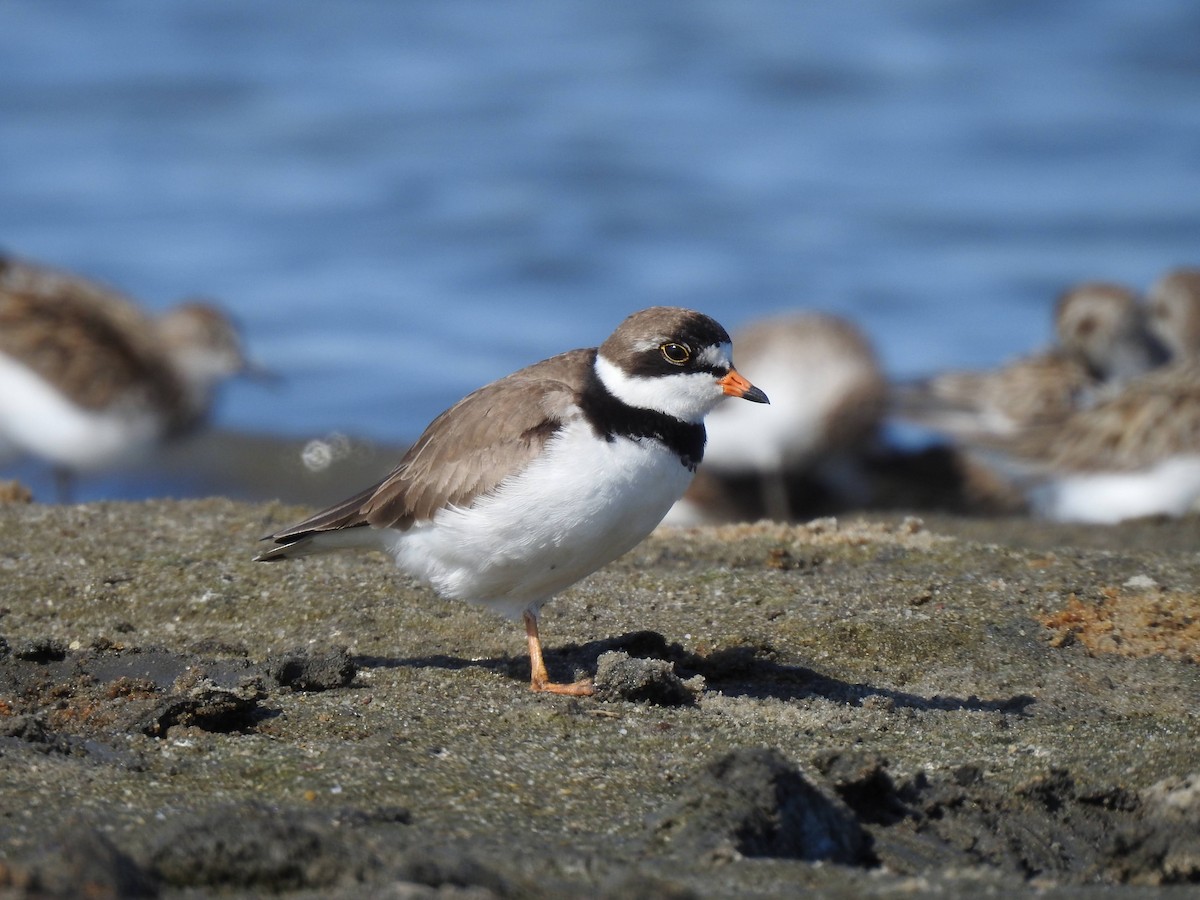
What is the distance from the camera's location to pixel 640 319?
20.5 feet

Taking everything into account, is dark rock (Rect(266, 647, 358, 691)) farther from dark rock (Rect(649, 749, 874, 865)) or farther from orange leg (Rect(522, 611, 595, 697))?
dark rock (Rect(649, 749, 874, 865))

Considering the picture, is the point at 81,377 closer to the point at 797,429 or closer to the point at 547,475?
the point at 797,429

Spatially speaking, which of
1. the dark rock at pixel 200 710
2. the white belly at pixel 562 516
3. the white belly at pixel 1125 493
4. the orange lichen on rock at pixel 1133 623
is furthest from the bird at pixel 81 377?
the orange lichen on rock at pixel 1133 623

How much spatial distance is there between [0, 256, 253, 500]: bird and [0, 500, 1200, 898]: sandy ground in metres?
4.44

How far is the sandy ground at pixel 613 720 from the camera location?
4039mm

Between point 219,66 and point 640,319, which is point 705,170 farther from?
point 640,319

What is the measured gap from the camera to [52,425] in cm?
1205

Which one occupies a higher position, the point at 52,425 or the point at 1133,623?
the point at 52,425

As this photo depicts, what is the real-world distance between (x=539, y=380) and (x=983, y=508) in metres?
6.92

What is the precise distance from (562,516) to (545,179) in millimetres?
18682

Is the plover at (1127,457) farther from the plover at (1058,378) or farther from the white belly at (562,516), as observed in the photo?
the white belly at (562,516)

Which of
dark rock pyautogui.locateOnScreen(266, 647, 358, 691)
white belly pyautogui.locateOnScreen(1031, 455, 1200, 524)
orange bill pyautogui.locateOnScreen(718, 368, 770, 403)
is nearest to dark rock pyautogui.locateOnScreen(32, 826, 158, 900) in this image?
dark rock pyautogui.locateOnScreen(266, 647, 358, 691)

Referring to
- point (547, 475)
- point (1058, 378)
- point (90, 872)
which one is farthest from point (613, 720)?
point (1058, 378)

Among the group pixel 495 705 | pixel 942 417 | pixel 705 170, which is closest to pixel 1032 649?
pixel 495 705
